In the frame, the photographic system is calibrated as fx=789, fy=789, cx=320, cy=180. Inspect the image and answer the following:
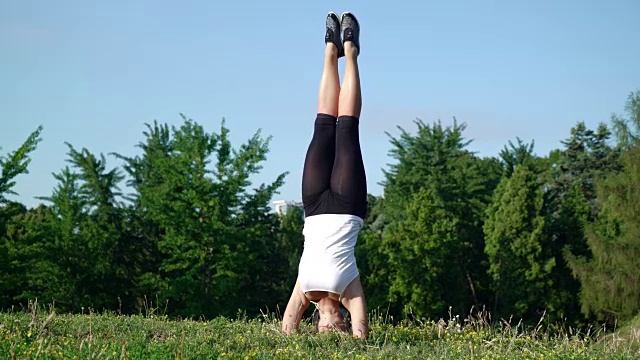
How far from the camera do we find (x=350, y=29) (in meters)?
8.58

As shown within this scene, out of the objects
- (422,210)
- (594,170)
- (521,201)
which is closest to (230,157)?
(422,210)

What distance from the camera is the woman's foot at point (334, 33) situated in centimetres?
866

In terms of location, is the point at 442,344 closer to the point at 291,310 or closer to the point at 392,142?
the point at 291,310

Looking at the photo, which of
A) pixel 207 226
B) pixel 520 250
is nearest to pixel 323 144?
pixel 207 226

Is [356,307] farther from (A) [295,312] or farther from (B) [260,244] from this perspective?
(B) [260,244]

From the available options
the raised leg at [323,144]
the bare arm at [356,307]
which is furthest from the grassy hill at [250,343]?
the raised leg at [323,144]

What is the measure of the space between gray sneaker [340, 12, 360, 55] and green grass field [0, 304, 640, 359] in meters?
3.11

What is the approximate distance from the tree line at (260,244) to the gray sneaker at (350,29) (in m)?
23.8

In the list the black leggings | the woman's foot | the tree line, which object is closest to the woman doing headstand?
the black leggings

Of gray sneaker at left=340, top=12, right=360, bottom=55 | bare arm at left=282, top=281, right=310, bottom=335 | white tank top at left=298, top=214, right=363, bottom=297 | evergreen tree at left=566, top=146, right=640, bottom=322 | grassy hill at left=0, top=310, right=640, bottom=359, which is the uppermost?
evergreen tree at left=566, top=146, right=640, bottom=322

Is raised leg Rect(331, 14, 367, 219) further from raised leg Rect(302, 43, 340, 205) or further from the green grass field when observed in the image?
the green grass field

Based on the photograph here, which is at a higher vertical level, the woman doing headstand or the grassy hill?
the woman doing headstand

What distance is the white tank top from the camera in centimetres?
764

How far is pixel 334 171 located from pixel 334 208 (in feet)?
1.37
